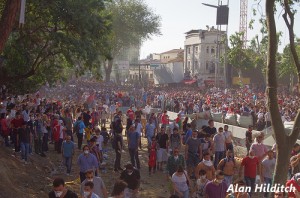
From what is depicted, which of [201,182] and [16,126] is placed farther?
[16,126]

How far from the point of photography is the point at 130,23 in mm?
65875

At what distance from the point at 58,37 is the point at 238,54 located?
4406cm

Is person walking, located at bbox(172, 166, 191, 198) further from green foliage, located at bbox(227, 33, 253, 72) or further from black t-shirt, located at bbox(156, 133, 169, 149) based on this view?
green foliage, located at bbox(227, 33, 253, 72)

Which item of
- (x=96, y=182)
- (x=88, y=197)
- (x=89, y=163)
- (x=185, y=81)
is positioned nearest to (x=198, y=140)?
(x=89, y=163)

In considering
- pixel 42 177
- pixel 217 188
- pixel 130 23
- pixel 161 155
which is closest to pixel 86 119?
pixel 161 155

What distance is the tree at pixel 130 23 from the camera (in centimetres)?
6569

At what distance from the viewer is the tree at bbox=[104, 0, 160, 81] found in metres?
65.7

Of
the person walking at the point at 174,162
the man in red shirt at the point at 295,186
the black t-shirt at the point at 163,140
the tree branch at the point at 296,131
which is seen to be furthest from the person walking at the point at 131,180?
the black t-shirt at the point at 163,140

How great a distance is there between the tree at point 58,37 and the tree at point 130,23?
160 feet

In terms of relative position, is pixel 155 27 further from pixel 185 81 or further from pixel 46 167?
pixel 46 167

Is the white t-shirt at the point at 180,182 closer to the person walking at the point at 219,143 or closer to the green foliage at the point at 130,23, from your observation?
the person walking at the point at 219,143

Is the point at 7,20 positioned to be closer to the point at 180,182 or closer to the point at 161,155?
the point at 180,182

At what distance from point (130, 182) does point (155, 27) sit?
200 feet

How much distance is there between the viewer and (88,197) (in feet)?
23.5
